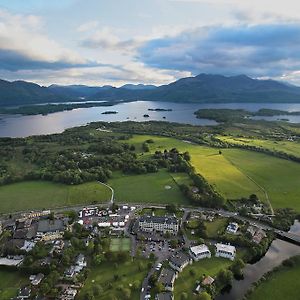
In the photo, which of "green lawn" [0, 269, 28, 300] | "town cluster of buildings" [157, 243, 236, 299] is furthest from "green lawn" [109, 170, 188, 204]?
"green lawn" [0, 269, 28, 300]

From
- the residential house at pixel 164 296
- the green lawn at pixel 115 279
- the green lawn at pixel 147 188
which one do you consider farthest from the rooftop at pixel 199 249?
the green lawn at pixel 147 188

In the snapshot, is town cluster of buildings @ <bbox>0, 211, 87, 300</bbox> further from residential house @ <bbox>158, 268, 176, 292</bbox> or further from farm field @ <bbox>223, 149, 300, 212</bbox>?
farm field @ <bbox>223, 149, 300, 212</bbox>

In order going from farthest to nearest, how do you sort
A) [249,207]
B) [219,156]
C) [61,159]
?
[219,156] → [61,159] → [249,207]

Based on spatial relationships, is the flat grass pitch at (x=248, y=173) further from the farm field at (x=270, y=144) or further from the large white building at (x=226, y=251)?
the large white building at (x=226, y=251)

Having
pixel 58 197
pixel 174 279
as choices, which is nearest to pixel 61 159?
pixel 58 197

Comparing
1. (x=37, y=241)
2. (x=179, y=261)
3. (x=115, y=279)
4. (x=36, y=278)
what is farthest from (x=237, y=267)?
(x=37, y=241)

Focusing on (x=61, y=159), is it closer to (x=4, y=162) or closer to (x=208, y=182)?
(x=4, y=162)
